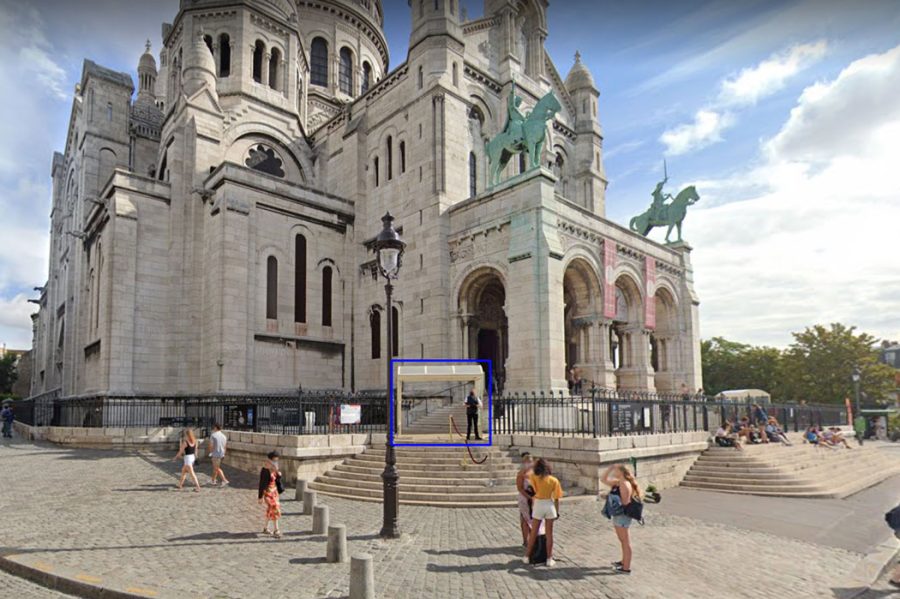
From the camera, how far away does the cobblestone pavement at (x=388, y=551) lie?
7121mm

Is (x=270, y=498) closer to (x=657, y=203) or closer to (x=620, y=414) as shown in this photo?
(x=620, y=414)

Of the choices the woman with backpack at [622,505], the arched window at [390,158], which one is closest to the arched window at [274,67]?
the arched window at [390,158]

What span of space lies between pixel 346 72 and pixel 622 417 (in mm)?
34986

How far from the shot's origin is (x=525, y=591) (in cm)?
700

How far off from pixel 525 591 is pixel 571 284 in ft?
59.2

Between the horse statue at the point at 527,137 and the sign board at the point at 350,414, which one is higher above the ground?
the horse statue at the point at 527,137

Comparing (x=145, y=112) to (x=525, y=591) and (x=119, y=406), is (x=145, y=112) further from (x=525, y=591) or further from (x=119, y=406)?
(x=525, y=591)

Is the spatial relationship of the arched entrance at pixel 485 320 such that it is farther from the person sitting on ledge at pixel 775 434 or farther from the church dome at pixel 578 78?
the church dome at pixel 578 78

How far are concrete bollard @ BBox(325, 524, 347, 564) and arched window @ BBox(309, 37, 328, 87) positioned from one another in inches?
1459

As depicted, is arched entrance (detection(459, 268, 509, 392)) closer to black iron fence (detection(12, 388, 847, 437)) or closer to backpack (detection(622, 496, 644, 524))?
black iron fence (detection(12, 388, 847, 437))

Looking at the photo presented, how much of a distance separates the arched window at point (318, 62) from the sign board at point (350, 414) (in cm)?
2979

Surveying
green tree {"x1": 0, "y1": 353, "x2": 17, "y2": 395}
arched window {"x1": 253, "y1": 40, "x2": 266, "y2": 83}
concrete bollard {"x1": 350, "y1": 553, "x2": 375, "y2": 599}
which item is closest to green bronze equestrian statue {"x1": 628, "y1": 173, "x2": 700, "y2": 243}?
arched window {"x1": 253, "y1": 40, "x2": 266, "y2": 83}

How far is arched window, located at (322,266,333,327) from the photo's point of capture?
27844 millimetres

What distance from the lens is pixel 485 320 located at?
2528cm
